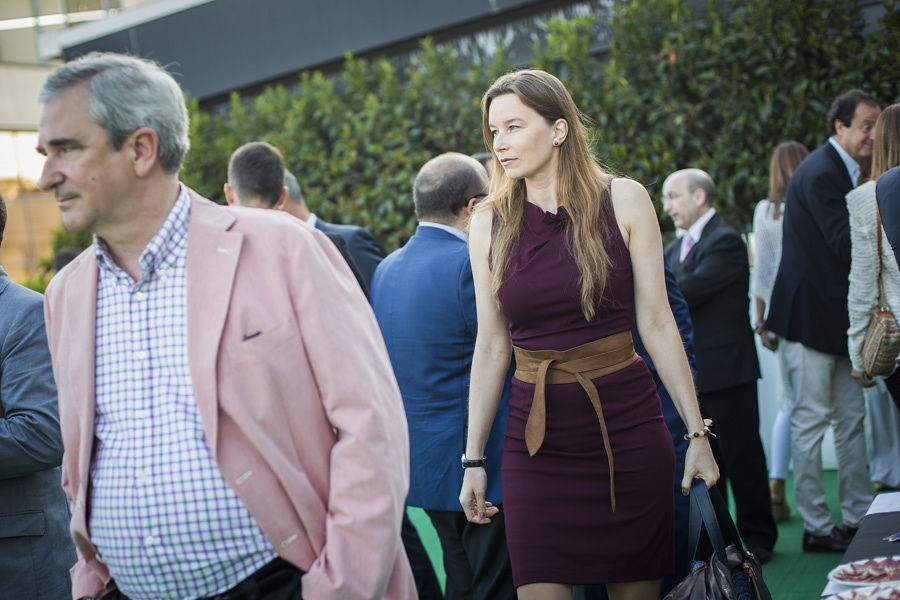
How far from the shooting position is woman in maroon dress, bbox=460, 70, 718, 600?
2.85 m

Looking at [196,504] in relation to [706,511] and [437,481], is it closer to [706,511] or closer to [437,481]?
[706,511]

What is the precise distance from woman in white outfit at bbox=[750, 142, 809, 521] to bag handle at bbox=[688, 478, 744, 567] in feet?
10.7

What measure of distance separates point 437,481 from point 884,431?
3826 millimetres

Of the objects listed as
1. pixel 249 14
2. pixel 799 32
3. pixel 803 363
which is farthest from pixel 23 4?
pixel 803 363

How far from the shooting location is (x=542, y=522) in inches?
114

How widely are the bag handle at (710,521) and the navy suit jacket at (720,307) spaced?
252cm

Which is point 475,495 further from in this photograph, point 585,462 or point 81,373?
point 81,373

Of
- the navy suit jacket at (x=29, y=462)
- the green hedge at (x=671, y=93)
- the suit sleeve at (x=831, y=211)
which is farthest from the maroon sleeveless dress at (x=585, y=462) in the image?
the green hedge at (x=671, y=93)

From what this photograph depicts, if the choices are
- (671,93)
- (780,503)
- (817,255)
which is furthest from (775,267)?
(671,93)

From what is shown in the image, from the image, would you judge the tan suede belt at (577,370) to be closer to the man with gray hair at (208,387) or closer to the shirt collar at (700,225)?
the man with gray hair at (208,387)

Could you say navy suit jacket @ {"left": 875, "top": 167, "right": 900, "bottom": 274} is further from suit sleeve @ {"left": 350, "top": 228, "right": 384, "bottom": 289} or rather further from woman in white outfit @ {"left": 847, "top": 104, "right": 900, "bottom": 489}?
suit sleeve @ {"left": 350, "top": 228, "right": 384, "bottom": 289}

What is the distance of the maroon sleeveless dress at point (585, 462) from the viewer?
2.85 metres

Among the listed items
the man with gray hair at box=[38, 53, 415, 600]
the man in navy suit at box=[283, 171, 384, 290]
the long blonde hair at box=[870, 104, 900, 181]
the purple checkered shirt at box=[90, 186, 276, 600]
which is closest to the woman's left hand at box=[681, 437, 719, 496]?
the man with gray hair at box=[38, 53, 415, 600]

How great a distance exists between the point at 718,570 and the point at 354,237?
130 inches
